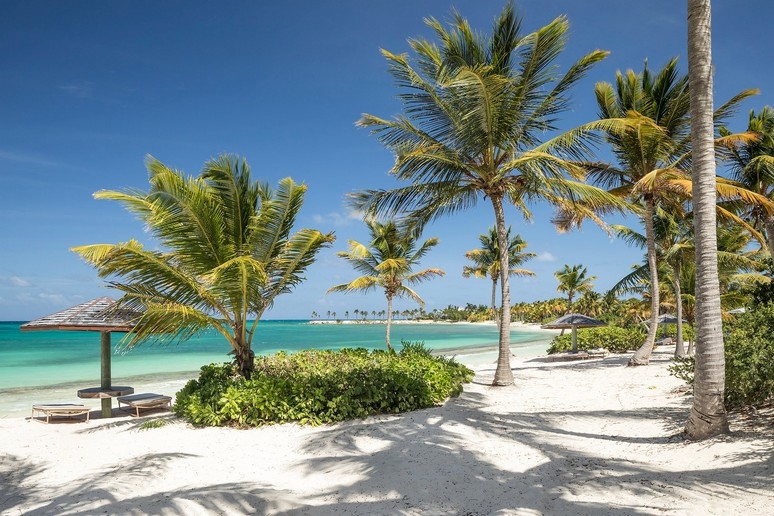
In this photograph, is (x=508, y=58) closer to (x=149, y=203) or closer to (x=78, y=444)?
(x=149, y=203)

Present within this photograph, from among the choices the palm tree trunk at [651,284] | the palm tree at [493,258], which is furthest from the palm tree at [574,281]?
the palm tree trunk at [651,284]

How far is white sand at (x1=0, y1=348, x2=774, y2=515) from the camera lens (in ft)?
15.9

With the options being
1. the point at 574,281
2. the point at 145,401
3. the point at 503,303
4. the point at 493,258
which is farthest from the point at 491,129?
the point at 574,281

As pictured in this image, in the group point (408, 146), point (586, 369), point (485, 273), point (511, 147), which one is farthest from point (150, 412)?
point (485, 273)

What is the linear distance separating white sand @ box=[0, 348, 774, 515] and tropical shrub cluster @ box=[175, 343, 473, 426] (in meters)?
0.31

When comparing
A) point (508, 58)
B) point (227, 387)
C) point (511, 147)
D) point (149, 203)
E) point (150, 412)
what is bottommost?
point (150, 412)

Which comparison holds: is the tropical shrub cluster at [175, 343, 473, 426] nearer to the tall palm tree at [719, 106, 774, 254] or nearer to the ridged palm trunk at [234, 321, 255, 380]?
the ridged palm trunk at [234, 321, 255, 380]

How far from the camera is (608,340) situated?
23.8 metres

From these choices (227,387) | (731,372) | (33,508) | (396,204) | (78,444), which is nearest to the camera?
(33,508)

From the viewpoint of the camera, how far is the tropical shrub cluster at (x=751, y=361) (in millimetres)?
6303

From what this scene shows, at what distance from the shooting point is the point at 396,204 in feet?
40.7

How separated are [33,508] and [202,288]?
173 inches

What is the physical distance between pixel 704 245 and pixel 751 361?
5.95ft

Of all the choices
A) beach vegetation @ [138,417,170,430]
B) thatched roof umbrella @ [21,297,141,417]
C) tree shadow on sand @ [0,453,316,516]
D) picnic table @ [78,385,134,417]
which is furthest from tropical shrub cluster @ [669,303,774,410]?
picnic table @ [78,385,134,417]
